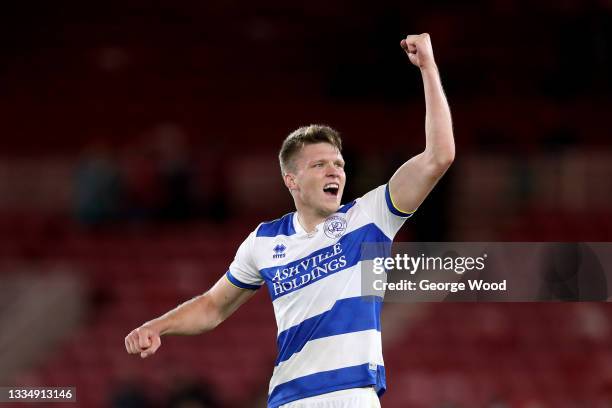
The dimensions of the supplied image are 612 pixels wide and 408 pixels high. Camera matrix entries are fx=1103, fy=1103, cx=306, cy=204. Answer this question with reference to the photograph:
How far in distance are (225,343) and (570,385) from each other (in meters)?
3.75

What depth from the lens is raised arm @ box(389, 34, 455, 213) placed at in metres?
4.39

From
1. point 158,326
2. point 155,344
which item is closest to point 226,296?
point 158,326

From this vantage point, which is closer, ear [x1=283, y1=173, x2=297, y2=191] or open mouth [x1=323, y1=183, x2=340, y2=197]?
open mouth [x1=323, y1=183, x2=340, y2=197]

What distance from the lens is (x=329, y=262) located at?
15.5 feet

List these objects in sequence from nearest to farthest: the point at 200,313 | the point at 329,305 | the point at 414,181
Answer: the point at 414,181 → the point at 329,305 → the point at 200,313

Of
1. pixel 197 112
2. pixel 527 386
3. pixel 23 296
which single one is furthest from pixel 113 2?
pixel 527 386

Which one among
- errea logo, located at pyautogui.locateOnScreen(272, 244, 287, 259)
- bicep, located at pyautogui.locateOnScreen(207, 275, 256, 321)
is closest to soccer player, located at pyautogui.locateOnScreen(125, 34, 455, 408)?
errea logo, located at pyautogui.locateOnScreen(272, 244, 287, 259)

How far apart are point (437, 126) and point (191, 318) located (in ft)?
4.96

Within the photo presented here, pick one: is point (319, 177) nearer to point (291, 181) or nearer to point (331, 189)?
point (331, 189)

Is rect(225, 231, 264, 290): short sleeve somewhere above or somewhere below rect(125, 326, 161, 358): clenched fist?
above

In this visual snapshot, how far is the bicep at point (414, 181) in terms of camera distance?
14.6 feet

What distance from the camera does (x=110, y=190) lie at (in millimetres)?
13781

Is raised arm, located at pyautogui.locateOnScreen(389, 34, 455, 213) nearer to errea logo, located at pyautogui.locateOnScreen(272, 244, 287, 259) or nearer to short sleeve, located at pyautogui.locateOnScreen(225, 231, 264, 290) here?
errea logo, located at pyautogui.locateOnScreen(272, 244, 287, 259)

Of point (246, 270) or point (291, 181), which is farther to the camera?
point (246, 270)
